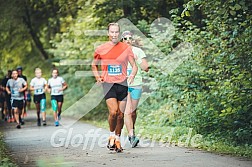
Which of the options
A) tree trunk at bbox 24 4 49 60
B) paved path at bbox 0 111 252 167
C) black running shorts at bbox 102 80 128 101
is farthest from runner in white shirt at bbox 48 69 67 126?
tree trunk at bbox 24 4 49 60

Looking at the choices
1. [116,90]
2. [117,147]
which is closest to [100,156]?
A: [117,147]

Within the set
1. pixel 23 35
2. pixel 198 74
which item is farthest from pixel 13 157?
pixel 23 35

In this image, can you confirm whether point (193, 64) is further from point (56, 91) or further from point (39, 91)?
point (39, 91)

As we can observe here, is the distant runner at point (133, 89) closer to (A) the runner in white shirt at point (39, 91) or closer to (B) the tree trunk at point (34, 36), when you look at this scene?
(A) the runner in white shirt at point (39, 91)

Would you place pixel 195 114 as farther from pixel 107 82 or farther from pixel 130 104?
pixel 107 82

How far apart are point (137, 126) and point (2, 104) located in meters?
11.3

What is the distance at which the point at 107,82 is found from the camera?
11.0m

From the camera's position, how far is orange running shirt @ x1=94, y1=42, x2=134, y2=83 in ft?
35.9

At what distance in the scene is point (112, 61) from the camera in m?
10.9

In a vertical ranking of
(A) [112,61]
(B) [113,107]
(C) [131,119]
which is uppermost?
(A) [112,61]

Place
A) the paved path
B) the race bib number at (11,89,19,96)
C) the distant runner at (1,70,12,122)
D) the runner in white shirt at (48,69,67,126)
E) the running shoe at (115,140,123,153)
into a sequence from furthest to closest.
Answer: the distant runner at (1,70,12,122)
the race bib number at (11,89,19,96)
the runner in white shirt at (48,69,67,126)
the running shoe at (115,140,123,153)
the paved path

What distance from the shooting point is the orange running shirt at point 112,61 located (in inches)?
430

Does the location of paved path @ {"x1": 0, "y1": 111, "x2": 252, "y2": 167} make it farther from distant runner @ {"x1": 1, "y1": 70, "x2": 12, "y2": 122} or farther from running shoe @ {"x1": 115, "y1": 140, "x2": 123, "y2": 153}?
distant runner @ {"x1": 1, "y1": 70, "x2": 12, "y2": 122}

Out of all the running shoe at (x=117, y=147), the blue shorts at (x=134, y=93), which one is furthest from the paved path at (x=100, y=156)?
the blue shorts at (x=134, y=93)
